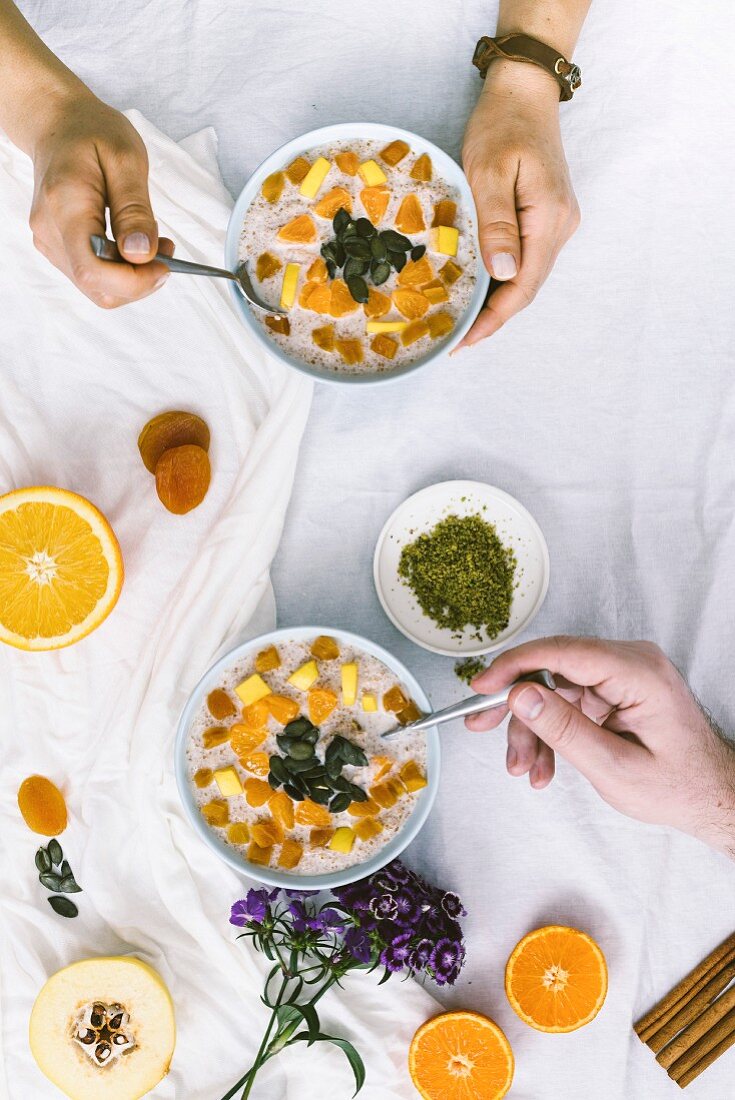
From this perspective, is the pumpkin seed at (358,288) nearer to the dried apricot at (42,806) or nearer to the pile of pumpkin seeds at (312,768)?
the pile of pumpkin seeds at (312,768)

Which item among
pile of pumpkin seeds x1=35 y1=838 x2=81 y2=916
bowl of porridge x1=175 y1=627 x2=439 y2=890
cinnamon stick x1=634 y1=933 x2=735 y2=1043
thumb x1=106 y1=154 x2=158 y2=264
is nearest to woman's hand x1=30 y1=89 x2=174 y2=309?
thumb x1=106 y1=154 x2=158 y2=264

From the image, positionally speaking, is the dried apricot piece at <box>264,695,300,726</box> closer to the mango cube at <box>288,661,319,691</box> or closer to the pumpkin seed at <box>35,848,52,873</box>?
the mango cube at <box>288,661,319,691</box>

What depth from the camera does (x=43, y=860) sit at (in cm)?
147

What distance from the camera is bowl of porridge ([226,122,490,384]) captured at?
1345mm

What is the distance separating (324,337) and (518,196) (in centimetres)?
37

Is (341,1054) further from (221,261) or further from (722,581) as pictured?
(221,261)

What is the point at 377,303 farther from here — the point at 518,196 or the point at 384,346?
the point at 518,196

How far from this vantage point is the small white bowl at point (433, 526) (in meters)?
1.47

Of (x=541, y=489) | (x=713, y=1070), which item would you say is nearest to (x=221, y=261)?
(x=541, y=489)

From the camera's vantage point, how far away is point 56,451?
1507mm

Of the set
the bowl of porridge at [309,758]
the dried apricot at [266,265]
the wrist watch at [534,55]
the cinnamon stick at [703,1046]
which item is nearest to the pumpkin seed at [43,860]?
the bowl of porridge at [309,758]

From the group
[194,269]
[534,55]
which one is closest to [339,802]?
[194,269]

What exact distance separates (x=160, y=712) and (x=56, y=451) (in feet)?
1.57

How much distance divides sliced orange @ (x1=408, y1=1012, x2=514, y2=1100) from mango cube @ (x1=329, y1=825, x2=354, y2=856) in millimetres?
354
